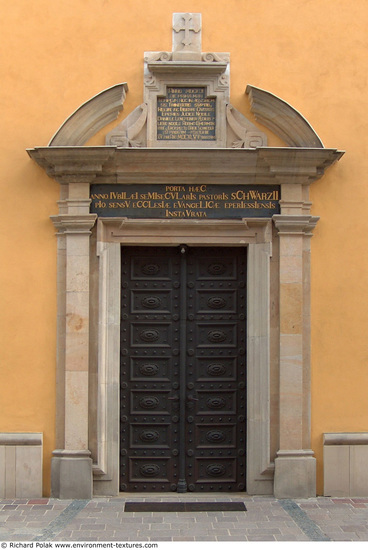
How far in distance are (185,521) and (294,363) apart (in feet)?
6.61

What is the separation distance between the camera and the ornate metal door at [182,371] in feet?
23.1

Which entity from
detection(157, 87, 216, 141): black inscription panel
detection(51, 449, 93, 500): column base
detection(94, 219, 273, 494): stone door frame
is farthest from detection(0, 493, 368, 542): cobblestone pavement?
detection(157, 87, 216, 141): black inscription panel

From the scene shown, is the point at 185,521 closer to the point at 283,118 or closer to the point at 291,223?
the point at 291,223

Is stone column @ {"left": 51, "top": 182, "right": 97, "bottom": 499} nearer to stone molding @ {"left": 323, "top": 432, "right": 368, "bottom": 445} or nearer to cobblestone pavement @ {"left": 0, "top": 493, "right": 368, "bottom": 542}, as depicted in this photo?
cobblestone pavement @ {"left": 0, "top": 493, "right": 368, "bottom": 542}

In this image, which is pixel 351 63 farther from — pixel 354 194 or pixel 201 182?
pixel 201 182

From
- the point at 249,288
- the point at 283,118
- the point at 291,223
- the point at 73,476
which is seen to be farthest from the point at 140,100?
the point at 73,476

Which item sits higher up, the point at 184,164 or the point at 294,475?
the point at 184,164

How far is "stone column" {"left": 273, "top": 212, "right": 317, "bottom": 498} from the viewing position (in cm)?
674

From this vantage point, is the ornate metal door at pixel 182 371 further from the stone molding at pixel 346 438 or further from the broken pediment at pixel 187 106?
the broken pediment at pixel 187 106

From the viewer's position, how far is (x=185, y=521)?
19.8 ft

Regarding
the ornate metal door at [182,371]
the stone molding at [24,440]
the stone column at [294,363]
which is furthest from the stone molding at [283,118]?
the stone molding at [24,440]

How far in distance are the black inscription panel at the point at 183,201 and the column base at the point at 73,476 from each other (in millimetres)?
2635

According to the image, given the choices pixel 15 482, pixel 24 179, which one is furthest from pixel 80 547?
pixel 24 179

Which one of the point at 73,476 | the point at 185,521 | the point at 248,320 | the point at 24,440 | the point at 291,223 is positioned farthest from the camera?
the point at 248,320
